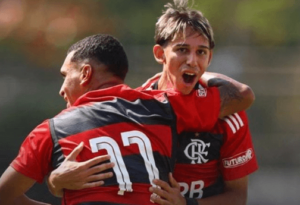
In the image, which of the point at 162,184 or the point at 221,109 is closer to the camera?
the point at 162,184

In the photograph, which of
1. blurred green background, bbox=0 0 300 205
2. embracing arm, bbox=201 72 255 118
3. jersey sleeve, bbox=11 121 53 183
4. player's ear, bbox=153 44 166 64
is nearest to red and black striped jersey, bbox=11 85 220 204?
jersey sleeve, bbox=11 121 53 183

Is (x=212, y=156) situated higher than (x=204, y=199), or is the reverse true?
(x=212, y=156)

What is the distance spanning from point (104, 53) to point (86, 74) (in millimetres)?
167

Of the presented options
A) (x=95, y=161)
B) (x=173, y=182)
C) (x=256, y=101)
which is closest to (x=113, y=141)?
(x=95, y=161)

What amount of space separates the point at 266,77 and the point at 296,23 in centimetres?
101

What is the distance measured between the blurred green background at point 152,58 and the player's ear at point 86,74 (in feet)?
16.4

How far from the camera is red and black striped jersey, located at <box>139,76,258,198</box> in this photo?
4.03 m

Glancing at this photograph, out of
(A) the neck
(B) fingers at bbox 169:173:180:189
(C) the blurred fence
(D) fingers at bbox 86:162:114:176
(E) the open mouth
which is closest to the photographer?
(D) fingers at bbox 86:162:114:176

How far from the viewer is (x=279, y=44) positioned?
986 centimetres

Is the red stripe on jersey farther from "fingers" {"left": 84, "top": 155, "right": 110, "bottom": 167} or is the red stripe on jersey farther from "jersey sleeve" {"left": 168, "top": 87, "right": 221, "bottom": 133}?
"jersey sleeve" {"left": 168, "top": 87, "right": 221, "bottom": 133}

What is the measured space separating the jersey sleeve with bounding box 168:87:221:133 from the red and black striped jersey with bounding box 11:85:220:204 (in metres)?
0.10

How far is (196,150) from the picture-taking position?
4035 millimetres

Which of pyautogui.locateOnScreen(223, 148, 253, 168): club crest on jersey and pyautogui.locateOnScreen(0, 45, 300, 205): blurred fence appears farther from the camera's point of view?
pyautogui.locateOnScreen(0, 45, 300, 205): blurred fence

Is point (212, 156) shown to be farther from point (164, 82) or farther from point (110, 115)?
point (110, 115)
